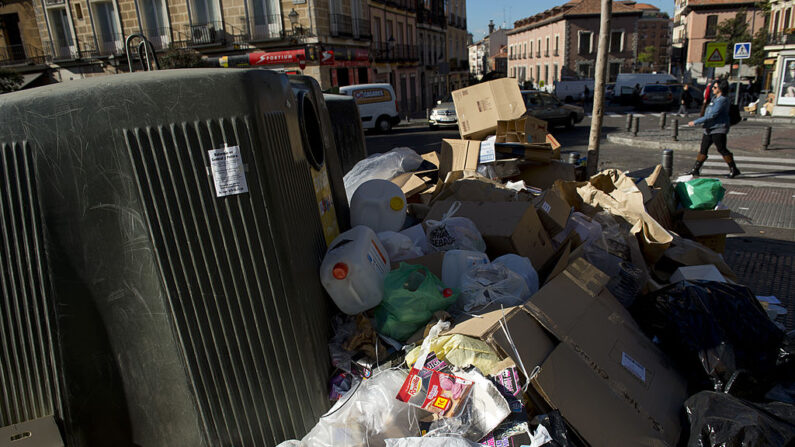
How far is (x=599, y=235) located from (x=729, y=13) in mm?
56904

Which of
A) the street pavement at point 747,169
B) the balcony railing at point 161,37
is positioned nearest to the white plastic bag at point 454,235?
the street pavement at point 747,169

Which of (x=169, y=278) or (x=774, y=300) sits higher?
(x=169, y=278)

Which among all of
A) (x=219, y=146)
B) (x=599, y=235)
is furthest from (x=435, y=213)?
(x=219, y=146)

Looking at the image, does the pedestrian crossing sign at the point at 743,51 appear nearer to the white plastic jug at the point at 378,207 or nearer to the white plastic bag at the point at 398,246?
the white plastic jug at the point at 378,207

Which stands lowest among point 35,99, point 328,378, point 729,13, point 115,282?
point 328,378

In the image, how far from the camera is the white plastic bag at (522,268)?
9.83ft

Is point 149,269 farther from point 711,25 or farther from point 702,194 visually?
point 711,25

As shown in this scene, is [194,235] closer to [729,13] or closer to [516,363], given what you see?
[516,363]

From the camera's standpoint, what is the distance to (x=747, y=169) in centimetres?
950

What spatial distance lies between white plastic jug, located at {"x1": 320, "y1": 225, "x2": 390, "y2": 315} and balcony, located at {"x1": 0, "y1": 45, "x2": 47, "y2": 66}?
29965 millimetres

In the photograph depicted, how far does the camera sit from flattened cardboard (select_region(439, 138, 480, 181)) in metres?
5.36

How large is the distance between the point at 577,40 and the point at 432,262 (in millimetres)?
50607

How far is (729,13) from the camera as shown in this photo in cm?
4822

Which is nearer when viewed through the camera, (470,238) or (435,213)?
(470,238)
